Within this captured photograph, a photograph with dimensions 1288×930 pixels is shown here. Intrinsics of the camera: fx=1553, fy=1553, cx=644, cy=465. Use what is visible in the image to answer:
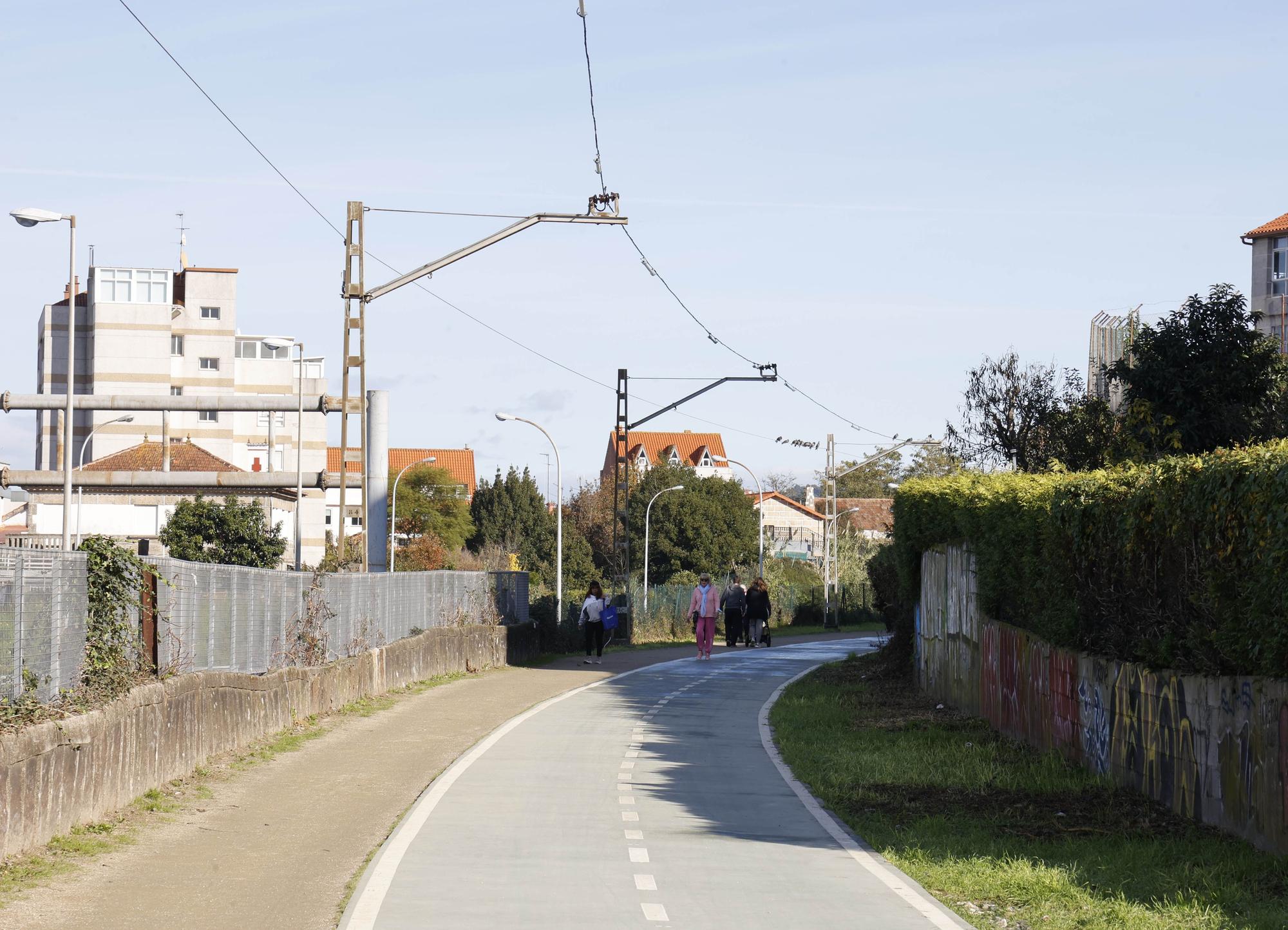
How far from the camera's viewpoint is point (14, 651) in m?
9.78

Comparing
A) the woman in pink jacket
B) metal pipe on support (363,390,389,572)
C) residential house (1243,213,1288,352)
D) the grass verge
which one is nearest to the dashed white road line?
the grass verge

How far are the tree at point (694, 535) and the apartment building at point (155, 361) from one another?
20.1 m

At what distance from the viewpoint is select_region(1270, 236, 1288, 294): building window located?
4967 centimetres

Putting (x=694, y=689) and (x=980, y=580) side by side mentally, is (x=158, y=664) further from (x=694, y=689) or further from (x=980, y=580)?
(x=694, y=689)

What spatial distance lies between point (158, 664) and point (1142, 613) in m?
7.95

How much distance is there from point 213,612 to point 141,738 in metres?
3.07

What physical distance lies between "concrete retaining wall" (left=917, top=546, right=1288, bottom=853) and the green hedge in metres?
0.20

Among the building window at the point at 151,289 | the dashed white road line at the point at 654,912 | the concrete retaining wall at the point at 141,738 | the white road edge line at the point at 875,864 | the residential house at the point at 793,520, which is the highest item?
the building window at the point at 151,289

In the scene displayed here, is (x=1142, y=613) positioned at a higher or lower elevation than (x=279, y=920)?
higher

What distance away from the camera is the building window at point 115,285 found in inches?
3733

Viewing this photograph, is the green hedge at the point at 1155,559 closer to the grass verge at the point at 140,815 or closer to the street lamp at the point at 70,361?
the grass verge at the point at 140,815

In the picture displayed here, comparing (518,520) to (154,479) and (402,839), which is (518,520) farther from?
(402,839)

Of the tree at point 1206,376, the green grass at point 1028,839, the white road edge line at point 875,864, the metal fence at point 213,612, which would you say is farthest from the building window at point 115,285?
the white road edge line at point 875,864

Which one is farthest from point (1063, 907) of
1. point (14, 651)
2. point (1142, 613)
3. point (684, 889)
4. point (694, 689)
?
point (694, 689)
